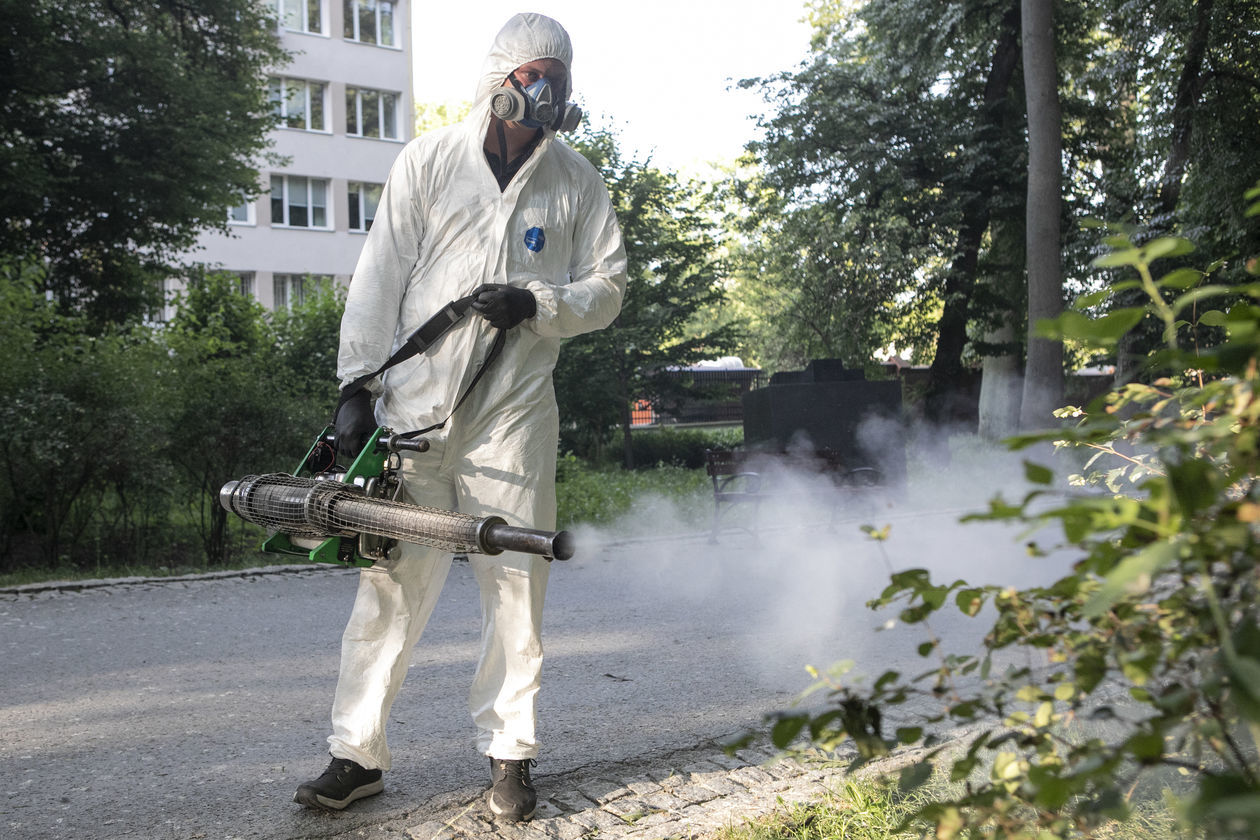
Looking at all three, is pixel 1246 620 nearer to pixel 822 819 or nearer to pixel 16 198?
pixel 822 819

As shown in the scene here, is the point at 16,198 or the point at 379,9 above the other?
the point at 379,9

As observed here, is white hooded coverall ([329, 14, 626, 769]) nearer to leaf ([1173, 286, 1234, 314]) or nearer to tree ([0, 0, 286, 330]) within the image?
leaf ([1173, 286, 1234, 314])

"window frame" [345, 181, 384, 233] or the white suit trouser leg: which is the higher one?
"window frame" [345, 181, 384, 233]

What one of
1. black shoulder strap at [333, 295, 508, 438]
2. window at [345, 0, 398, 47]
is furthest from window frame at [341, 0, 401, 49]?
black shoulder strap at [333, 295, 508, 438]

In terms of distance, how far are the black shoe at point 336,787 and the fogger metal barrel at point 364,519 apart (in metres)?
0.78

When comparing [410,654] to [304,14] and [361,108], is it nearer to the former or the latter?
[361,108]

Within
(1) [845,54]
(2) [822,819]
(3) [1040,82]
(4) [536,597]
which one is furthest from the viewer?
(1) [845,54]

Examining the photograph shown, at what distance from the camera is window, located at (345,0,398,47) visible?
40.3 meters

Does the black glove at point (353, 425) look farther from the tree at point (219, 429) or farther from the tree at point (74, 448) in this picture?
the tree at point (219, 429)

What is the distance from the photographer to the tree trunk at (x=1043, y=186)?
14.0m

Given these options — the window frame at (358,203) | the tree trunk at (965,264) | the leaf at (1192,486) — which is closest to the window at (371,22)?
the window frame at (358,203)

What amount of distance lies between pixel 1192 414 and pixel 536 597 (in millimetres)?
2039

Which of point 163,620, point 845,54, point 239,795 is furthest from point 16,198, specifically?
point 845,54

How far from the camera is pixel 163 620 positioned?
6.54 metres
